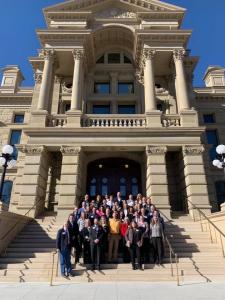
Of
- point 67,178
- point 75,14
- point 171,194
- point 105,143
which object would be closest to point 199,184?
point 171,194

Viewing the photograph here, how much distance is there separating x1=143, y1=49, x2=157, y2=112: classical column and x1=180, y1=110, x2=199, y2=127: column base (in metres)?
1.97

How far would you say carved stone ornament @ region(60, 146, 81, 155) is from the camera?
54.9ft

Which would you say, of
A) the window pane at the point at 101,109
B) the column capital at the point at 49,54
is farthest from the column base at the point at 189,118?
the column capital at the point at 49,54

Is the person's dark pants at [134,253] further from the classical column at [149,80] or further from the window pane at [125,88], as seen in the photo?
the window pane at [125,88]

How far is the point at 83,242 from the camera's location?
9.68 meters

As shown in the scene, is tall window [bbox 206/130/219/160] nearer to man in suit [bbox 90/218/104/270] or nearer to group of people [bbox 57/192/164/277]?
group of people [bbox 57/192/164/277]

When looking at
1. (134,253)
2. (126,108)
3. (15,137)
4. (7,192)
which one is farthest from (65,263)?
(15,137)

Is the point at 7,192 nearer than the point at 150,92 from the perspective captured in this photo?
No

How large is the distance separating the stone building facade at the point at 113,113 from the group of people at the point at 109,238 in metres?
5.18

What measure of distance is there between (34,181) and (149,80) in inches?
413

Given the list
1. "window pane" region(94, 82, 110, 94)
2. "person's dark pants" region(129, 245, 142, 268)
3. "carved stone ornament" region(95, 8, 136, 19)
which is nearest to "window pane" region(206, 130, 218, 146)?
"window pane" region(94, 82, 110, 94)

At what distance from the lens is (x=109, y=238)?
393 inches

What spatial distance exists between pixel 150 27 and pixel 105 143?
36.5ft

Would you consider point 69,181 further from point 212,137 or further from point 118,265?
point 212,137
